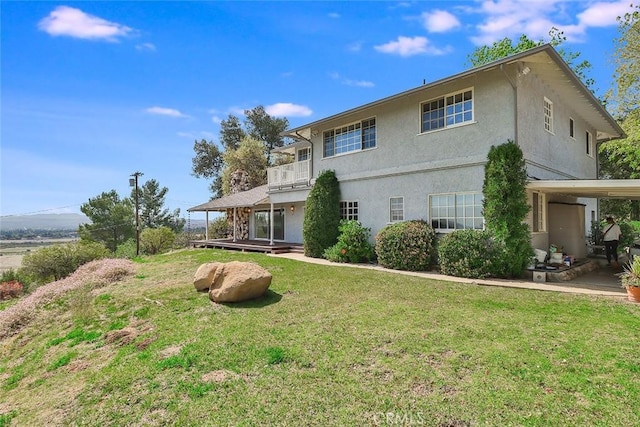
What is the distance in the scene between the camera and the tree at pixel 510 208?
9797 mm

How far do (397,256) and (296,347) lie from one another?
23.8ft

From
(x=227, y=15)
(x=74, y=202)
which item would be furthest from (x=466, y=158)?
(x=74, y=202)

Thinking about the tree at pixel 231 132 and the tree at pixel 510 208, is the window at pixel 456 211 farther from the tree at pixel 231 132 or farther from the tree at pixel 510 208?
the tree at pixel 231 132

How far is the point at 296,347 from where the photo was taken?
5465 millimetres

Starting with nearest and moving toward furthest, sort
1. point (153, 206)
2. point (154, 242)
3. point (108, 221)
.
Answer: point (154, 242), point (108, 221), point (153, 206)

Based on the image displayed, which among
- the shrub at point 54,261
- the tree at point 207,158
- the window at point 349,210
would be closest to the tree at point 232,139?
the tree at point 207,158

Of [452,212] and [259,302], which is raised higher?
[452,212]

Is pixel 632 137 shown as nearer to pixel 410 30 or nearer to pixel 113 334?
pixel 410 30

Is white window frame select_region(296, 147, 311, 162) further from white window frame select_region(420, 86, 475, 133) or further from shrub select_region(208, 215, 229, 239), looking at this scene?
white window frame select_region(420, 86, 475, 133)

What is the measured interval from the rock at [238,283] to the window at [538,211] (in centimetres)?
923

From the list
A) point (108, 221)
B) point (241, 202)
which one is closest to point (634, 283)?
point (241, 202)

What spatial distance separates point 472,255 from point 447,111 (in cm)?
527

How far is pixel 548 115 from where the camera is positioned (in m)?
12.5

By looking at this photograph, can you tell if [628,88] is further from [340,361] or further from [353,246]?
[340,361]
